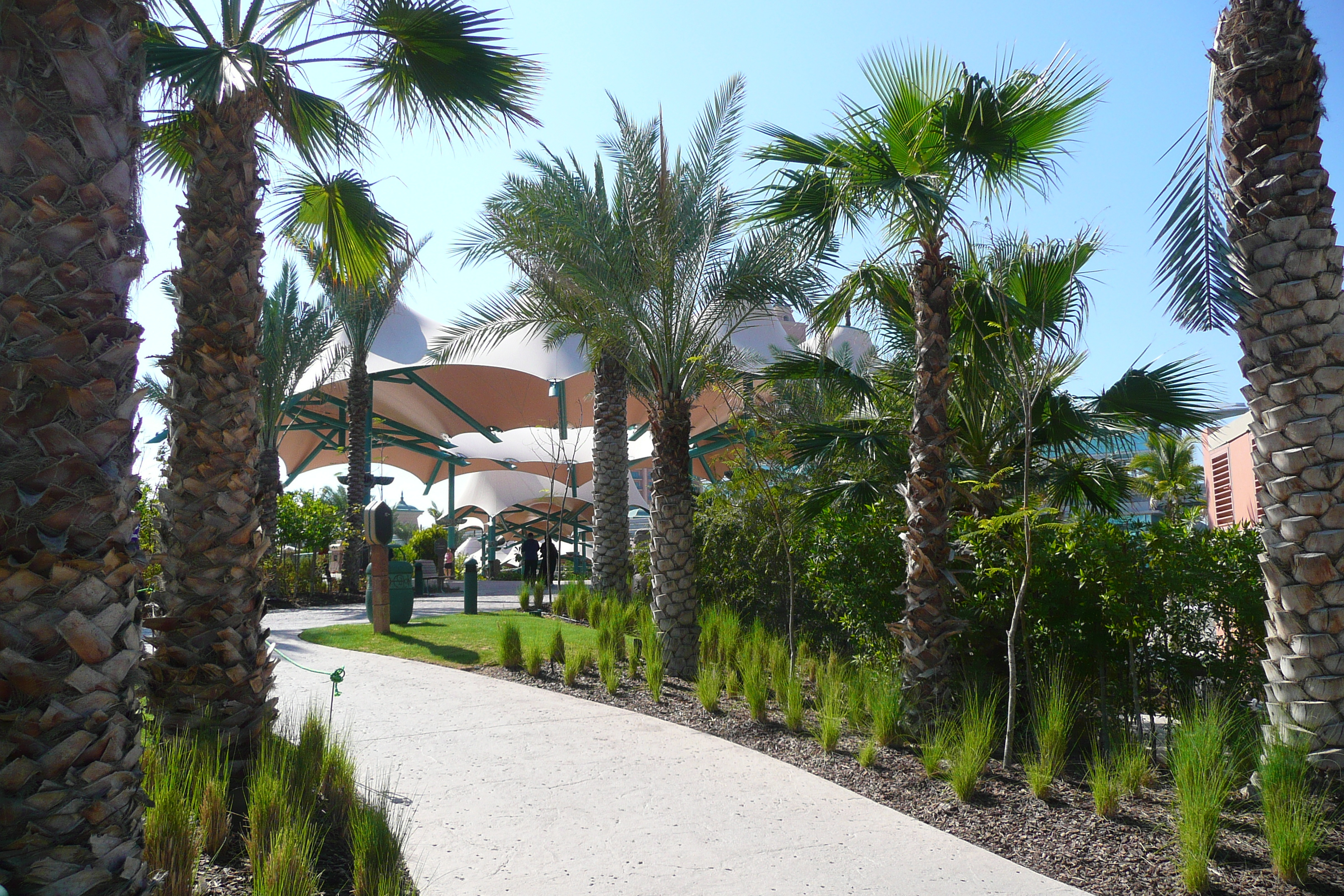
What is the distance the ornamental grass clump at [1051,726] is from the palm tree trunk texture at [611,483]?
9.01 m

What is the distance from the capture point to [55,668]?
269 centimetres

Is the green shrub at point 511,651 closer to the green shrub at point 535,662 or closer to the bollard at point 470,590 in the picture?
the green shrub at point 535,662

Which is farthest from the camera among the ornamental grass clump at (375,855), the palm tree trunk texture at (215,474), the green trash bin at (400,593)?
the green trash bin at (400,593)

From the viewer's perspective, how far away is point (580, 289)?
406 inches

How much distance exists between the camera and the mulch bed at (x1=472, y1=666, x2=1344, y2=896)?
4.22 metres

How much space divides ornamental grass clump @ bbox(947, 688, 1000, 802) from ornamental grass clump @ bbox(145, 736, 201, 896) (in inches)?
166

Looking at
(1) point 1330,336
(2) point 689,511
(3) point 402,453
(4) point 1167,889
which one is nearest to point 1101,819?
(4) point 1167,889

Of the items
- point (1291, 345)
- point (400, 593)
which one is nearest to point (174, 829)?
point (1291, 345)

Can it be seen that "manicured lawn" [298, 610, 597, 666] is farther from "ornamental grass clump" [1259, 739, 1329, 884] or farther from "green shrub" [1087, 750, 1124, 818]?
"ornamental grass clump" [1259, 739, 1329, 884]

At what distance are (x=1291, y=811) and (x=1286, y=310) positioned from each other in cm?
285

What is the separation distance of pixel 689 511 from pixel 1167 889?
643cm

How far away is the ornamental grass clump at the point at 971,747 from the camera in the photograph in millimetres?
5422

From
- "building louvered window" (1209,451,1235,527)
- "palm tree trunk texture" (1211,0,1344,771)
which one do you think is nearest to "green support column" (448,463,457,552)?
"building louvered window" (1209,451,1235,527)

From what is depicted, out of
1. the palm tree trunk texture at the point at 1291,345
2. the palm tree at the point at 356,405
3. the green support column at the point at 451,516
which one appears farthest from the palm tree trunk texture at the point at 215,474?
the green support column at the point at 451,516
